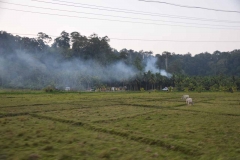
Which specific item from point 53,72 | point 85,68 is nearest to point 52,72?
point 53,72

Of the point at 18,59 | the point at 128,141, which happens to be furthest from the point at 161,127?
the point at 18,59

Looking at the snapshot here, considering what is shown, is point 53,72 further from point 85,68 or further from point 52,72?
point 85,68

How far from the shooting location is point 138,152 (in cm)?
789

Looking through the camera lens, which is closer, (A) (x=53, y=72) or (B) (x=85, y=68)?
(A) (x=53, y=72)

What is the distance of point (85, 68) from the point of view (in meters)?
88.9

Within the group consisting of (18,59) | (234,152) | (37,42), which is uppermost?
(37,42)

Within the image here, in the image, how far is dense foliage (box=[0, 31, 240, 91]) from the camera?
74188 millimetres

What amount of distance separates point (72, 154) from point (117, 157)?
1.56m

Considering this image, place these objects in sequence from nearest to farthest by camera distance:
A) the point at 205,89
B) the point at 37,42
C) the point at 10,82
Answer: the point at 10,82 < the point at 205,89 < the point at 37,42

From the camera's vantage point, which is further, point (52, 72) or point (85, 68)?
point (85, 68)

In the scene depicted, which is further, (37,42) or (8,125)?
(37,42)

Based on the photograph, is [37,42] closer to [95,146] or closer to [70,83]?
[70,83]

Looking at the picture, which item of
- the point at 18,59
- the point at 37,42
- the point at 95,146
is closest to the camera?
the point at 95,146

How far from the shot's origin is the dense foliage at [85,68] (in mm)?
74188
